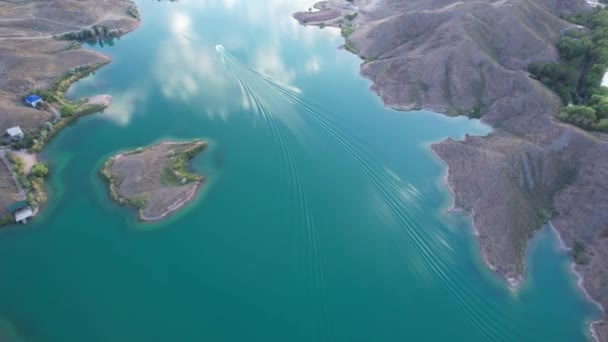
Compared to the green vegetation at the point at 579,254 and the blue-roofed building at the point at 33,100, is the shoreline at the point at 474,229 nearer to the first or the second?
the green vegetation at the point at 579,254

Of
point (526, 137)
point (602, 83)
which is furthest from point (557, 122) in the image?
point (602, 83)

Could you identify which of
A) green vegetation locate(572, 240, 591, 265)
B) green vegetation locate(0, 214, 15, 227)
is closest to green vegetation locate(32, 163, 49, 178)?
green vegetation locate(0, 214, 15, 227)

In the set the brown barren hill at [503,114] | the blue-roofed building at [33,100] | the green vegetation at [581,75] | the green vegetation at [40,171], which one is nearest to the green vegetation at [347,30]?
the brown barren hill at [503,114]

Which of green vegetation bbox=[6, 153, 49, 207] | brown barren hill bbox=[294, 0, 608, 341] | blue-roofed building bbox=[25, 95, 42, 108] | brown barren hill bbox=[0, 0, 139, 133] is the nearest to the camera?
brown barren hill bbox=[294, 0, 608, 341]

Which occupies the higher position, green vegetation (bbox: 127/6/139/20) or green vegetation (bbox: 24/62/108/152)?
green vegetation (bbox: 127/6/139/20)

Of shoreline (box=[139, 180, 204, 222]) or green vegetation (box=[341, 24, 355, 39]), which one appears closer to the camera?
shoreline (box=[139, 180, 204, 222])

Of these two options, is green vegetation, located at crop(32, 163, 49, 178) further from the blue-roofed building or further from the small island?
the blue-roofed building

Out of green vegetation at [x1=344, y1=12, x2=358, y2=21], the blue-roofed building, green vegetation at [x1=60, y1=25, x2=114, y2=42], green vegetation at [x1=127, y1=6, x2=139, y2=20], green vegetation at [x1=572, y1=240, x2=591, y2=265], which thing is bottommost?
the blue-roofed building
